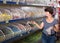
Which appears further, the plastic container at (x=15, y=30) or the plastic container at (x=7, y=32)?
the plastic container at (x=15, y=30)

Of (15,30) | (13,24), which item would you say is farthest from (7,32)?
(13,24)

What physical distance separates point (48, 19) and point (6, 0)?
46.0 inches

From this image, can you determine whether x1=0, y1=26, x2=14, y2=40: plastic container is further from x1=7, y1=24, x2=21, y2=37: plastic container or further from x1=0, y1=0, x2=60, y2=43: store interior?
x1=7, y1=24, x2=21, y2=37: plastic container

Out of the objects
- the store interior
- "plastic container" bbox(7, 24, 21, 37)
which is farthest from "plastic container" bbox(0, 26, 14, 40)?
"plastic container" bbox(7, 24, 21, 37)

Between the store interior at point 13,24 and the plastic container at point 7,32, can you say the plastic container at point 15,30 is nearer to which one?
the store interior at point 13,24

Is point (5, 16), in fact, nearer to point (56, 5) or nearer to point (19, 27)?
point (19, 27)

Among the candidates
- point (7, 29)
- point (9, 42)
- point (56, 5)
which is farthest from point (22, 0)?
point (56, 5)

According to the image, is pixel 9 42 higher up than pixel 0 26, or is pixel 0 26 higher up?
pixel 0 26

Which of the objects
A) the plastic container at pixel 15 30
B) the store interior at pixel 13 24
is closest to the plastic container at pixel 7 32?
Result: the store interior at pixel 13 24

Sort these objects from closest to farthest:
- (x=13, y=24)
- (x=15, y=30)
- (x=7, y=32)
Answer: (x=7, y=32) → (x=15, y=30) → (x=13, y=24)

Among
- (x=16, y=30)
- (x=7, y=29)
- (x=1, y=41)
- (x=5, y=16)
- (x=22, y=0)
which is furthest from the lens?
(x=22, y=0)

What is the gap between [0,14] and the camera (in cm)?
324

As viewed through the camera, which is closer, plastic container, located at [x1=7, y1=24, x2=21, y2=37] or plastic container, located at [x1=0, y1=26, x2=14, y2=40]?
plastic container, located at [x1=0, y1=26, x2=14, y2=40]

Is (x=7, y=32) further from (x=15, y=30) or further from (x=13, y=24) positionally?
(x=13, y=24)
